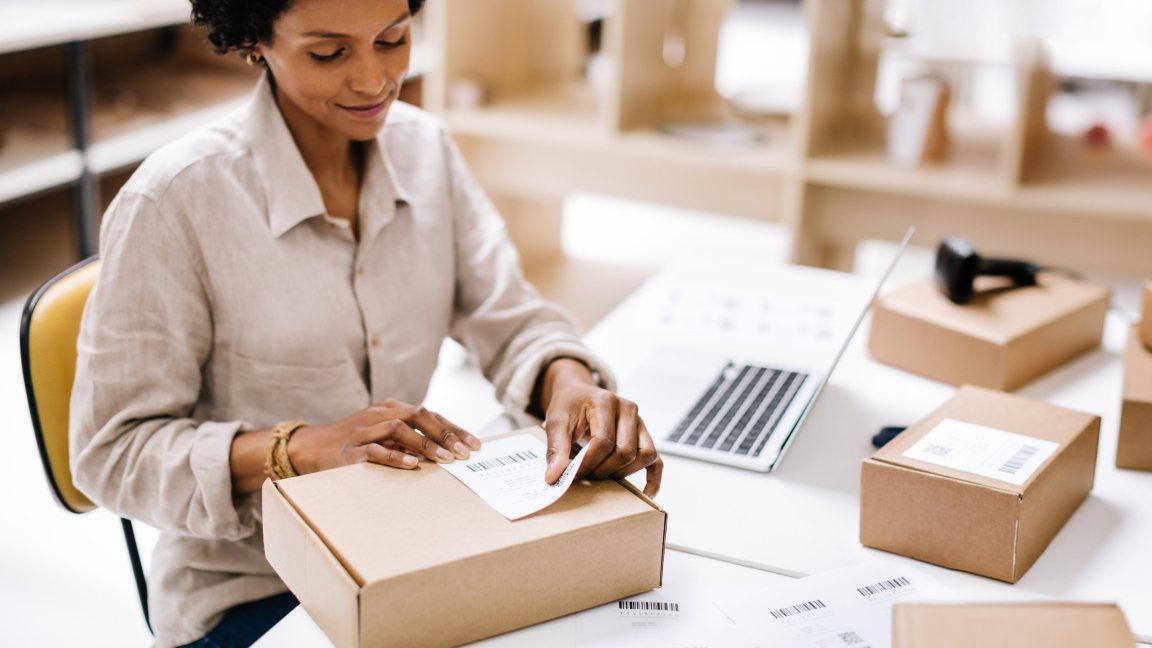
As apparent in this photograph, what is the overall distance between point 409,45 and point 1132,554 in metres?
0.99

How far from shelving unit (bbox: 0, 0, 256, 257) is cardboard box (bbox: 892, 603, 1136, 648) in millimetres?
2712

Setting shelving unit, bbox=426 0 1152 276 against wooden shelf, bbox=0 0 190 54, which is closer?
shelving unit, bbox=426 0 1152 276

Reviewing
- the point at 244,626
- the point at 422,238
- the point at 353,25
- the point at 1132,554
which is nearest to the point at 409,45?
the point at 353,25

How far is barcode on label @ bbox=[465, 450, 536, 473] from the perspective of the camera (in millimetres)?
1092

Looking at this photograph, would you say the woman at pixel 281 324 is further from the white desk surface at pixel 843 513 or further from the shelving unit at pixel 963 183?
the shelving unit at pixel 963 183

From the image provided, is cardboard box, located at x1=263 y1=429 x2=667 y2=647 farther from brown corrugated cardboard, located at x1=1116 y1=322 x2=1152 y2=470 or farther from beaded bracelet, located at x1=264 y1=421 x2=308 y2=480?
brown corrugated cardboard, located at x1=1116 y1=322 x2=1152 y2=470

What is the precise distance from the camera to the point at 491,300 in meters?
1.57

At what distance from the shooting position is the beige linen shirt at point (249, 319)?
1.23 metres

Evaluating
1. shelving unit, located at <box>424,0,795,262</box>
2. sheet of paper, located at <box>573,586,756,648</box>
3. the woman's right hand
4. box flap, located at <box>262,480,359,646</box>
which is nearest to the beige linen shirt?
the woman's right hand

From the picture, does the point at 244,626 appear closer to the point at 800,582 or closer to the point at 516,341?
the point at 516,341

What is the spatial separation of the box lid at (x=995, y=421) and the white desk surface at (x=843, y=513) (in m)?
0.10

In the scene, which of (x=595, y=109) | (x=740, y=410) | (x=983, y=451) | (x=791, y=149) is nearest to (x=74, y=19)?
(x=595, y=109)

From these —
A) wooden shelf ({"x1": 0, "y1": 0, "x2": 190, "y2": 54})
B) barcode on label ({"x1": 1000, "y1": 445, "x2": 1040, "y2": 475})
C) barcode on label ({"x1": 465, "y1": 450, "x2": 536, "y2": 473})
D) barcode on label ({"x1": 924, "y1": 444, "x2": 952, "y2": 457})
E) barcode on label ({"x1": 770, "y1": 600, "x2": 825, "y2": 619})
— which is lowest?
barcode on label ({"x1": 770, "y1": 600, "x2": 825, "y2": 619})

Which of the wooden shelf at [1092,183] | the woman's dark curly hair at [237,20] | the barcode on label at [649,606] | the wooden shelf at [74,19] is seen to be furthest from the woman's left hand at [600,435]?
the wooden shelf at [74,19]
